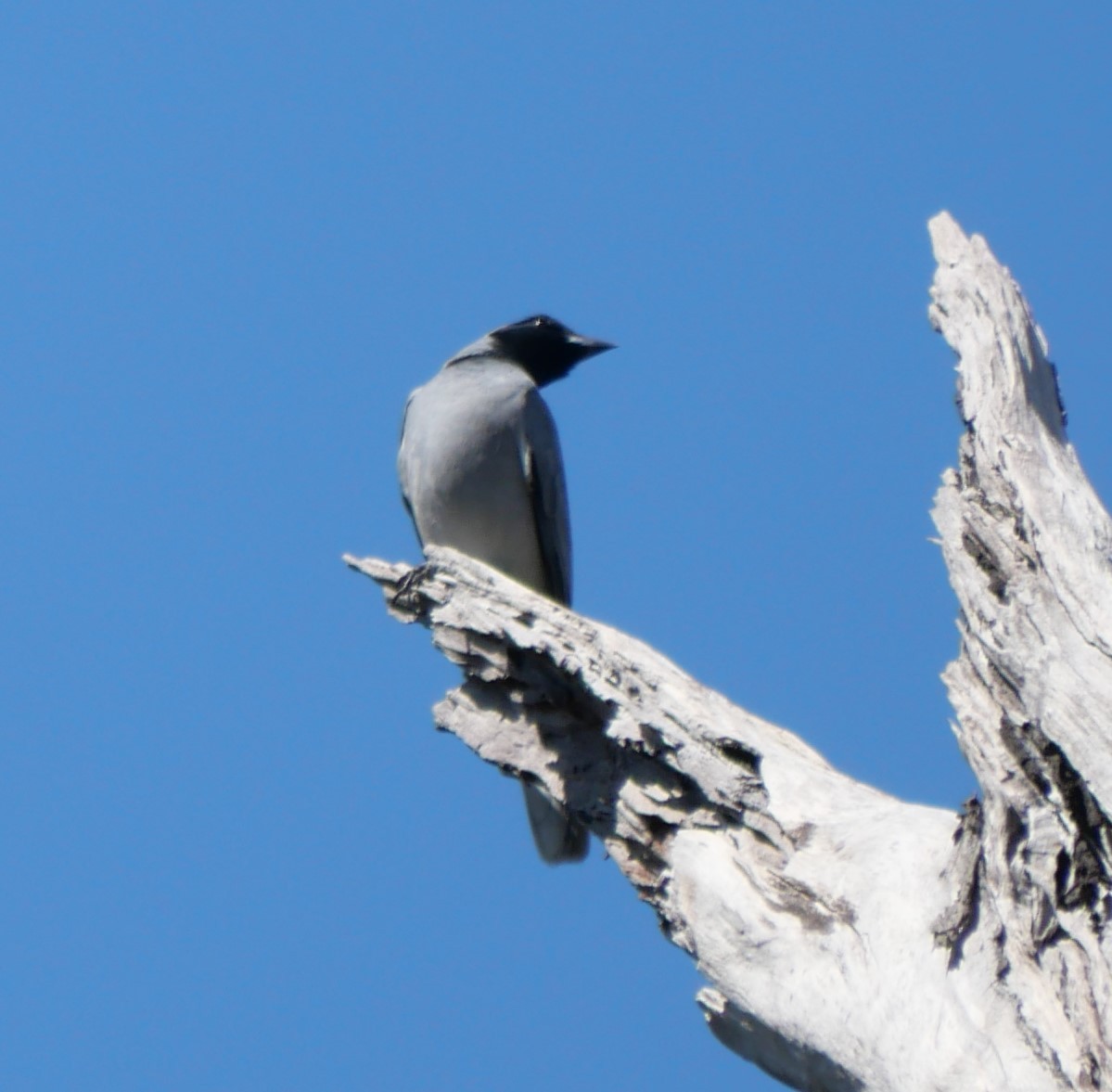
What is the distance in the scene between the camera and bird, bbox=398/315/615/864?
8.41 m

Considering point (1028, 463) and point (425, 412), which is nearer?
point (1028, 463)

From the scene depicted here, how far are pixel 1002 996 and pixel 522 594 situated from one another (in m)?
2.52

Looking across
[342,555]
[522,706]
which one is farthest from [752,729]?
[342,555]

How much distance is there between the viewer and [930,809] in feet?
14.8

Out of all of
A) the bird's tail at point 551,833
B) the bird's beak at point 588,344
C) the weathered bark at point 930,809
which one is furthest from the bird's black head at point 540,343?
the weathered bark at point 930,809

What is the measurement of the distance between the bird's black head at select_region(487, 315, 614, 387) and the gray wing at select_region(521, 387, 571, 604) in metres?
1.04

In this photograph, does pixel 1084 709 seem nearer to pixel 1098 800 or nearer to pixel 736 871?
pixel 1098 800

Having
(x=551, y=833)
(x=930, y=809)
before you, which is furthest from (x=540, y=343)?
(x=930, y=809)

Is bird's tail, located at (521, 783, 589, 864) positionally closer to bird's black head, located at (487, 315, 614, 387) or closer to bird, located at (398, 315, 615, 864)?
bird, located at (398, 315, 615, 864)

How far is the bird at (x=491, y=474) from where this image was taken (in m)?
8.41

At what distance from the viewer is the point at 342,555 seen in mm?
6648

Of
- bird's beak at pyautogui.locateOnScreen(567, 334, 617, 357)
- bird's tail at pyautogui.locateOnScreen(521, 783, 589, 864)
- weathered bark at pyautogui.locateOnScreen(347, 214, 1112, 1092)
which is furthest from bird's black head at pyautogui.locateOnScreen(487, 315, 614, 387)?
weathered bark at pyautogui.locateOnScreen(347, 214, 1112, 1092)

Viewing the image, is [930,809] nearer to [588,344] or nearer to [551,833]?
[551,833]

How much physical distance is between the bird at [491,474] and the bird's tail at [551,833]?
180cm
